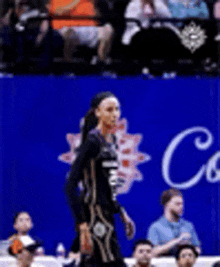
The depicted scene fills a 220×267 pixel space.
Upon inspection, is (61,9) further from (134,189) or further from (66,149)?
(134,189)

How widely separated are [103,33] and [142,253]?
229cm

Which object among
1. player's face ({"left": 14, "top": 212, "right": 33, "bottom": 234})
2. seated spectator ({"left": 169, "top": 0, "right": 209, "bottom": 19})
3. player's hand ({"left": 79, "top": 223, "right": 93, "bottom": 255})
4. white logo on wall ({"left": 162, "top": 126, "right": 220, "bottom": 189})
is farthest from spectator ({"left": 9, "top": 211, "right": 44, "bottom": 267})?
seated spectator ({"left": 169, "top": 0, "right": 209, "bottom": 19})

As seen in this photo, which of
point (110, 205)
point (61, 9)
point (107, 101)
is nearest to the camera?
point (110, 205)

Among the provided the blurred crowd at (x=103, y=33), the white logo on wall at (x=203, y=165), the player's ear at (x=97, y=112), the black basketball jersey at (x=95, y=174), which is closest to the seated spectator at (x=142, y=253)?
the white logo on wall at (x=203, y=165)

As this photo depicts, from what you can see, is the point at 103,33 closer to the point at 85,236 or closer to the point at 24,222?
the point at 24,222

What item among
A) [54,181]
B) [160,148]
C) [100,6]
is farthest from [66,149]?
[100,6]

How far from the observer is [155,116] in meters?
7.95

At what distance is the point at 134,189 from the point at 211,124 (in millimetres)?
1075

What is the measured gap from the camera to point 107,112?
21.9ft

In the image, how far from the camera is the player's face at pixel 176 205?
7887 mm

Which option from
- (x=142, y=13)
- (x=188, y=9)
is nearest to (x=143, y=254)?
(x=142, y=13)

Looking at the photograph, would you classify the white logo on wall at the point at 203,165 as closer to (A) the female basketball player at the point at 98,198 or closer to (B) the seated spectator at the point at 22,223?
(B) the seated spectator at the point at 22,223

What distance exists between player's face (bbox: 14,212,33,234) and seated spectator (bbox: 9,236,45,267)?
98 mm

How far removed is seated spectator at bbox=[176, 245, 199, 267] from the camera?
7.76 m
